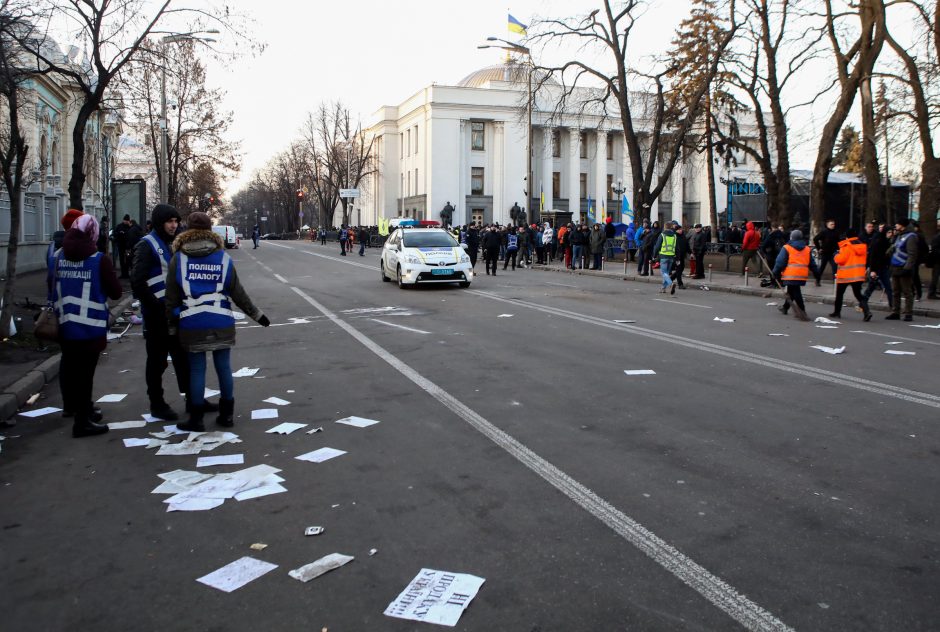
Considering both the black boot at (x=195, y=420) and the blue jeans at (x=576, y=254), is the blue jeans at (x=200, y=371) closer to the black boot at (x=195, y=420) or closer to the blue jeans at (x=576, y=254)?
the black boot at (x=195, y=420)

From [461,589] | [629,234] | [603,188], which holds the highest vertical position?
[603,188]

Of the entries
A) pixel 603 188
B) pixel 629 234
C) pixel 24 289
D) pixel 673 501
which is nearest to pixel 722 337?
pixel 673 501

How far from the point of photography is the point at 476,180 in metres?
80.8

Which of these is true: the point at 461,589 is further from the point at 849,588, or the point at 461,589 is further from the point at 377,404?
the point at 377,404

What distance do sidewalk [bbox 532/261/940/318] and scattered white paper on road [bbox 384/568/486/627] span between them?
1460 centimetres

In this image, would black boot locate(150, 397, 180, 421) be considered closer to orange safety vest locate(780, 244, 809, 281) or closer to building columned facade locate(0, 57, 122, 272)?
orange safety vest locate(780, 244, 809, 281)

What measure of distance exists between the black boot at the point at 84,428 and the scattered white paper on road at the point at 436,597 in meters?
3.96

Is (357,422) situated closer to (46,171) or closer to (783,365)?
(783,365)

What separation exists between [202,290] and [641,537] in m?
4.08

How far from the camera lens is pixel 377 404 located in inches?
291

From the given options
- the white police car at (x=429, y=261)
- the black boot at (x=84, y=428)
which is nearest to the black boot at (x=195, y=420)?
the black boot at (x=84, y=428)

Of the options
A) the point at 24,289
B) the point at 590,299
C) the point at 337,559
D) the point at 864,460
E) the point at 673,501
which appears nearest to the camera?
the point at 337,559

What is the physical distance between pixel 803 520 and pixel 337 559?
2.56m

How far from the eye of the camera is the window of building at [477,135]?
8000 centimetres
